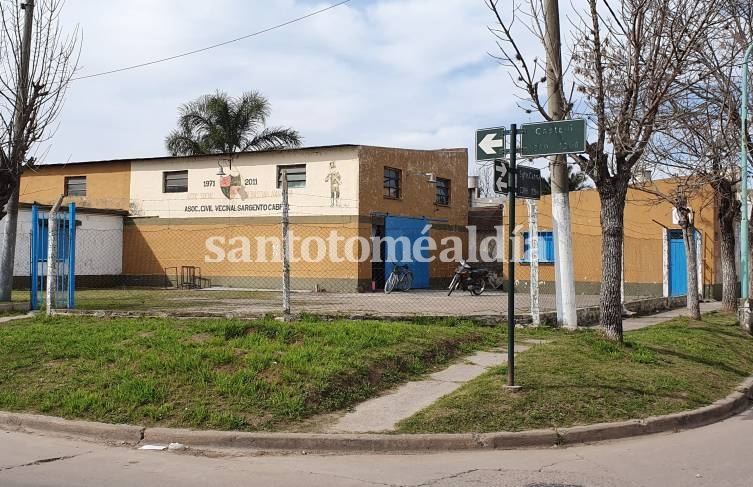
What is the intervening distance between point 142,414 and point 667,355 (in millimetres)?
7489

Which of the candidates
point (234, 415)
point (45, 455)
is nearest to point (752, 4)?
point (234, 415)

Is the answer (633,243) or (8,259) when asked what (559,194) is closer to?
(633,243)

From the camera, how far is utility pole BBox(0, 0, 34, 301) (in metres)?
14.3

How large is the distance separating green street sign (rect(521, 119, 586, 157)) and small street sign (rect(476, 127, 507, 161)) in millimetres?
249

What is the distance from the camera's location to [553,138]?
27.0 feet

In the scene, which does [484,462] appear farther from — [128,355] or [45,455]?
[128,355]

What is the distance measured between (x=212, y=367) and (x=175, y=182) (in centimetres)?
2176

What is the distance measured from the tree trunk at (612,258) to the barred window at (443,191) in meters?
18.3

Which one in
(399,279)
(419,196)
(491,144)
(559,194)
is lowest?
(399,279)

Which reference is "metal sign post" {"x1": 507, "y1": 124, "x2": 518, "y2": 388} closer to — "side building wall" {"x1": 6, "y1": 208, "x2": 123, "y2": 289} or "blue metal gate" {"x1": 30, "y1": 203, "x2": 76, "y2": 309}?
"blue metal gate" {"x1": 30, "y1": 203, "x2": 76, "y2": 309}

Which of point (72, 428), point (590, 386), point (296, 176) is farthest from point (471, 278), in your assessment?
point (72, 428)

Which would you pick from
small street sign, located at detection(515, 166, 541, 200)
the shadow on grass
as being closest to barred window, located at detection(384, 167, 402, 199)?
the shadow on grass

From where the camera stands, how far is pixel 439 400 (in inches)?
302

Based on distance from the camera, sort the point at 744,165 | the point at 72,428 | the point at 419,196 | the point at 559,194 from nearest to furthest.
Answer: the point at 72,428
the point at 559,194
the point at 744,165
the point at 419,196
